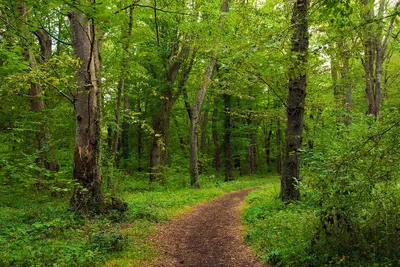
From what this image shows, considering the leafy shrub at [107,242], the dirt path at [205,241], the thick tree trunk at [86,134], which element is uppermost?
the thick tree trunk at [86,134]

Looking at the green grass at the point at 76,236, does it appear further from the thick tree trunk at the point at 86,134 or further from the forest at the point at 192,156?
the thick tree trunk at the point at 86,134

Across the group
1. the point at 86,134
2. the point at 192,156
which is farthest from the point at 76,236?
the point at 192,156

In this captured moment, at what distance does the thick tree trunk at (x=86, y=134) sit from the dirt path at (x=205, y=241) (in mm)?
2398

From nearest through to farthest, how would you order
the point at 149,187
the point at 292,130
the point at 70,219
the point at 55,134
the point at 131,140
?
the point at 70,219 → the point at 292,130 → the point at 55,134 → the point at 149,187 → the point at 131,140

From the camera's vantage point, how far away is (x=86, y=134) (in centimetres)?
845

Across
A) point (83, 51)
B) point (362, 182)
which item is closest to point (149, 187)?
point (83, 51)

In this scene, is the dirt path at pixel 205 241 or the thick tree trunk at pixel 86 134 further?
the thick tree trunk at pixel 86 134

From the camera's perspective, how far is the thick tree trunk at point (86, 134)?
8.31 meters

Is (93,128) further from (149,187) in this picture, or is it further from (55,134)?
(149,187)

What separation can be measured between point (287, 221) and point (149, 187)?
9918 millimetres

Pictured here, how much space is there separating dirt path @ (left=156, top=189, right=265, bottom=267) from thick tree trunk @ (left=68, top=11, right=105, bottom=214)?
2.40 m

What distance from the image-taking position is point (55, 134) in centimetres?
1261

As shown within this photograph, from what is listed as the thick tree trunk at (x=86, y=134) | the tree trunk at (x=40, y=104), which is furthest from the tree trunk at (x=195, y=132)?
the thick tree trunk at (x=86, y=134)

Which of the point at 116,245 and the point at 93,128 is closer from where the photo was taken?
the point at 116,245
